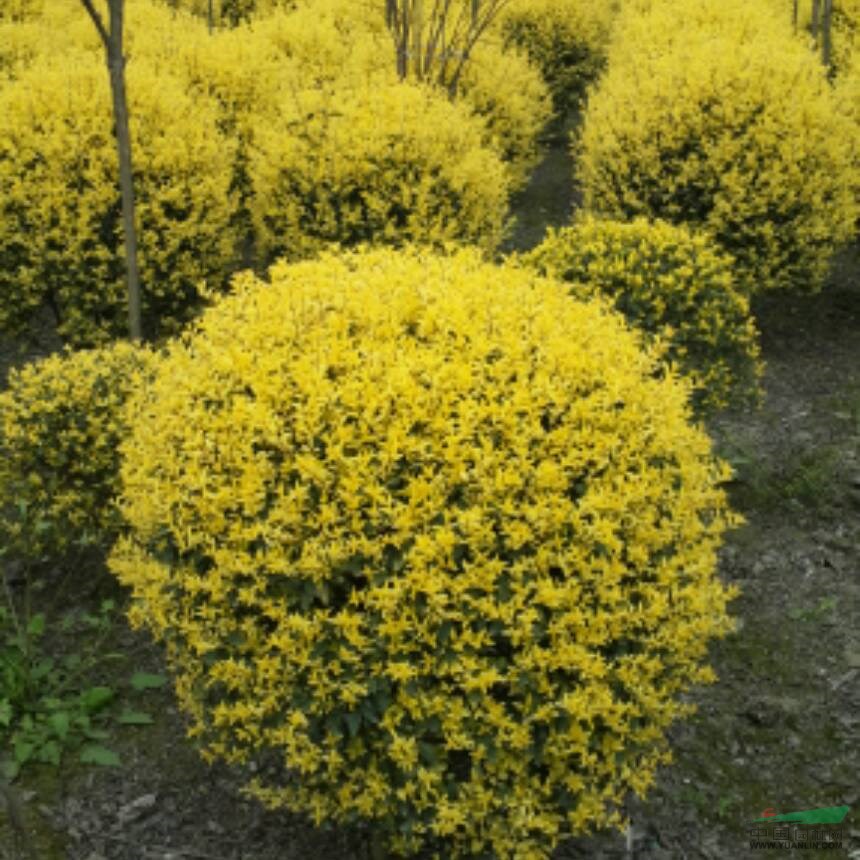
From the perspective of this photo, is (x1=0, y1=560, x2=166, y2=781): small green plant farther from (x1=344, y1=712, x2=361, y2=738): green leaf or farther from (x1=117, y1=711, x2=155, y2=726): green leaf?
(x1=344, y1=712, x2=361, y2=738): green leaf

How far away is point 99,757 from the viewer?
407 cm

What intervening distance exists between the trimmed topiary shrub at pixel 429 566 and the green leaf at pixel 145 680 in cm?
101

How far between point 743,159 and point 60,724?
573cm

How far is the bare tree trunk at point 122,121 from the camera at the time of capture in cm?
519

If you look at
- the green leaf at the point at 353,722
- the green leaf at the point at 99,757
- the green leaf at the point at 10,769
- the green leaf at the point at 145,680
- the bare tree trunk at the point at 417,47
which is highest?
the bare tree trunk at the point at 417,47

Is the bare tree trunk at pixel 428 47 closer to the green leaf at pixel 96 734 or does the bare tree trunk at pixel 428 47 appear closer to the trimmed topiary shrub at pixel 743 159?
the trimmed topiary shrub at pixel 743 159

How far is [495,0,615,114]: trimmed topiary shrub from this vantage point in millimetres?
13273

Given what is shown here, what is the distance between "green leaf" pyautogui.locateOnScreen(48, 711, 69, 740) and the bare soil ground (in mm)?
138

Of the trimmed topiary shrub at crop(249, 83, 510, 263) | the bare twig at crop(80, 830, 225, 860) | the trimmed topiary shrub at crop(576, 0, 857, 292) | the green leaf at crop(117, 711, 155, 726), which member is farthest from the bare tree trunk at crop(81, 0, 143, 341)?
the trimmed topiary shrub at crop(576, 0, 857, 292)

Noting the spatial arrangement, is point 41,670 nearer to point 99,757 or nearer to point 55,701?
point 55,701

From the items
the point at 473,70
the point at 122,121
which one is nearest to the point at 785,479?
the point at 122,121

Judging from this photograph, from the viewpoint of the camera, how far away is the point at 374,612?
10.1 ft

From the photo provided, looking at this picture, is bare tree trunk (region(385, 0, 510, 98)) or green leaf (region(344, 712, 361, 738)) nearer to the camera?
green leaf (region(344, 712, 361, 738))

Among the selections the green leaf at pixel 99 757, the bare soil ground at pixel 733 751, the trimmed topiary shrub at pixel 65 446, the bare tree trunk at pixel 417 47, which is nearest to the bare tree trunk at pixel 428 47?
the bare tree trunk at pixel 417 47
